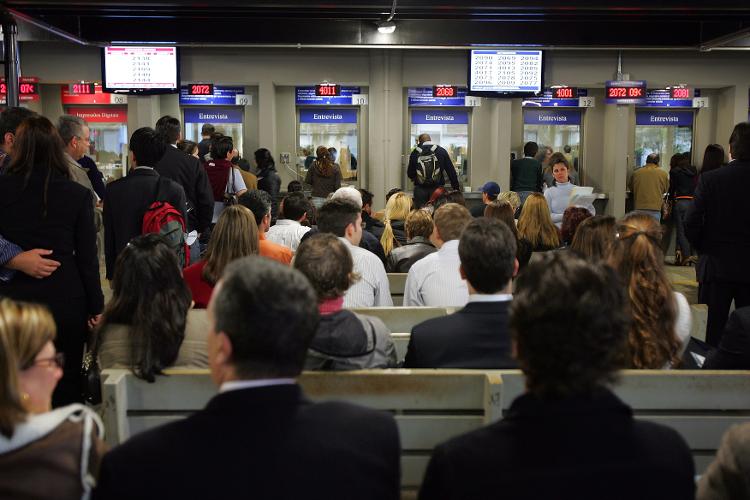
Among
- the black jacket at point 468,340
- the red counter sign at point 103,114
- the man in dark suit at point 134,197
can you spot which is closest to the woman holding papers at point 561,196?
the man in dark suit at point 134,197

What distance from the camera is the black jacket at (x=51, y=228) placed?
12.1ft

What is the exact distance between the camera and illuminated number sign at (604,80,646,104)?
12836 mm

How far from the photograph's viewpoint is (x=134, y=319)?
9.84 ft

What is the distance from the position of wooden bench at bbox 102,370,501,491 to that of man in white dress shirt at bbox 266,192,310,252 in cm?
329

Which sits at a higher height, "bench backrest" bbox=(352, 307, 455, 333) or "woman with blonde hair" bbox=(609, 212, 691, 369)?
"woman with blonde hair" bbox=(609, 212, 691, 369)

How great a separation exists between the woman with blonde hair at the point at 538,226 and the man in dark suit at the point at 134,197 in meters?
2.72

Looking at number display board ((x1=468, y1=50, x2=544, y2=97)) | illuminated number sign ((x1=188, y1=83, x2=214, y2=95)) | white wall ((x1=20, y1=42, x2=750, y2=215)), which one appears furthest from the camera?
illuminated number sign ((x1=188, y1=83, x2=214, y2=95))

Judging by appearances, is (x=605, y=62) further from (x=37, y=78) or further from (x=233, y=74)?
(x=37, y=78)

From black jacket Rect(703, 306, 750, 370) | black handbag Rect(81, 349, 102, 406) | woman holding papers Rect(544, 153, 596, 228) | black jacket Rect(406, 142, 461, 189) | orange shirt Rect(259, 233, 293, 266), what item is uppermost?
black jacket Rect(406, 142, 461, 189)

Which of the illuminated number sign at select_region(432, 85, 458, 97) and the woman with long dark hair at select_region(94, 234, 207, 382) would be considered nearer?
the woman with long dark hair at select_region(94, 234, 207, 382)

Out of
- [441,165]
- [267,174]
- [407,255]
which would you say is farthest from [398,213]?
[441,165]

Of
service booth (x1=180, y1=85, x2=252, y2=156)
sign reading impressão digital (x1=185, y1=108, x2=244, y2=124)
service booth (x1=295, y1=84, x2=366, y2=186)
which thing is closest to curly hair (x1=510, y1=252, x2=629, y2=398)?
service booth (x1=295, y1=84, x2=366, y2=186)

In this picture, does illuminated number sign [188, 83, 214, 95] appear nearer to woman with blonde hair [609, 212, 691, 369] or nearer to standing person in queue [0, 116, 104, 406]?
standing person in queue [0, 116, 104, 406]

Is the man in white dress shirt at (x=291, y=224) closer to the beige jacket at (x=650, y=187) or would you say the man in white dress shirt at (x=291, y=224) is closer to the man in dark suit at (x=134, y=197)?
the man in dark suit at (x=134, y=197)
